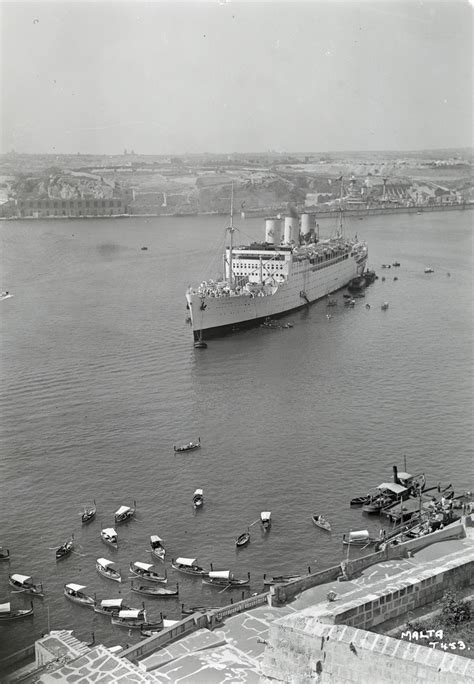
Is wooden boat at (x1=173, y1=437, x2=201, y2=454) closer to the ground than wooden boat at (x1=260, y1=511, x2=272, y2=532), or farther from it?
farther from it

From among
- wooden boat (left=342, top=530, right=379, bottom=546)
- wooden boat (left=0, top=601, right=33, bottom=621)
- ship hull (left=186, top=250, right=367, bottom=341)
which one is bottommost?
wooden boat (left=0, top=601, right=33, bottom=621)

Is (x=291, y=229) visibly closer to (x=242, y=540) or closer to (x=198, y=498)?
(x=198, y=498)

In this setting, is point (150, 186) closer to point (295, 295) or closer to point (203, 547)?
point (295, 295)

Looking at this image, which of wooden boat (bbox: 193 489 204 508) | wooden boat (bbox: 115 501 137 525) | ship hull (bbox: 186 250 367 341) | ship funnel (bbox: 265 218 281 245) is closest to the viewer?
wooden boat (bbox: 115 501 137 525)

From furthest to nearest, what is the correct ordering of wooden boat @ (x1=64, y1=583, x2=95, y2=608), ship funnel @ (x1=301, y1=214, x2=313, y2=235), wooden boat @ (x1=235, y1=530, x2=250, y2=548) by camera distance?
1. ship funnel @ (x1=301, y1=214, x2=313, y2=235)
2. wooden boat @ (x1=235, y1=530, x2=250, y2=548)
3. wooden boat @ (x1=64, y1=583, x2=95, y2=608)

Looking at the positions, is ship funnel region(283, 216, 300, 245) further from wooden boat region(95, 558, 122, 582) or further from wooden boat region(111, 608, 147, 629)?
wooden boat region(111, 608, 147, 629)

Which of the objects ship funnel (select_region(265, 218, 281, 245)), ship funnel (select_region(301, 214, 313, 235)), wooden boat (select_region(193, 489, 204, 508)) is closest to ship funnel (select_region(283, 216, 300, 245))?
ship funnel (select_region(265, 218, 281, 245))

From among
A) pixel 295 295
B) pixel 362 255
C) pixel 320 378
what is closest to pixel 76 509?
pixel 320 378

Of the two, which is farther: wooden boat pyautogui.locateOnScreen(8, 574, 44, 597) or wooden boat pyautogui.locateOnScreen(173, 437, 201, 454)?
wooden boat pyautogui.locateOnScreen(173, 437, 201, 454)

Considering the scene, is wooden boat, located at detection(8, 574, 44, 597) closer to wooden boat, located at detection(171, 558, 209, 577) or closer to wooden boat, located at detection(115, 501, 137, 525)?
wooden boat, located at detection(171, 558, 209, 577)
